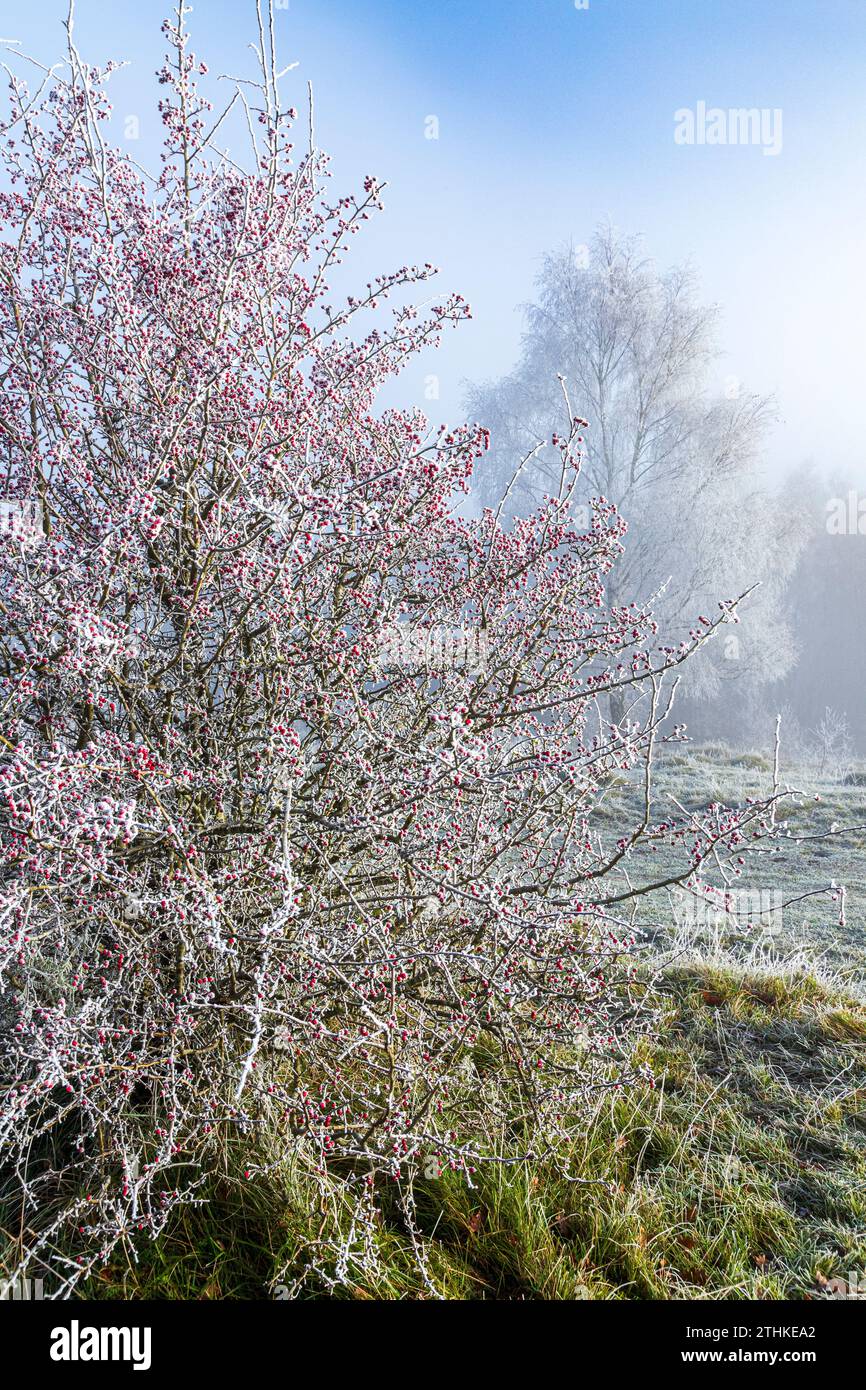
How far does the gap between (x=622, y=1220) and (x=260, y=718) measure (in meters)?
1.64

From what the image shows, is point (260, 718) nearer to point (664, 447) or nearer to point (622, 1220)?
point (622, 1220)

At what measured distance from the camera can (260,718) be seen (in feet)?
7.97

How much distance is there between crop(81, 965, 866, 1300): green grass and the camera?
72.7 inches

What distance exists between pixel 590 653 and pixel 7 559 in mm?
1592

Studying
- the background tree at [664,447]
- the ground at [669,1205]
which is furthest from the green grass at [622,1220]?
the background tree at [664,447]

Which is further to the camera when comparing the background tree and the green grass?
the background tree

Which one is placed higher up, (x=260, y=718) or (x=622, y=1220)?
(x=260, y=718)

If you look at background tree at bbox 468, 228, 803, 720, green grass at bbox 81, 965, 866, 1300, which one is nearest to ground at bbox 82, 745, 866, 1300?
green grass at bbox 81, 965, 866, 1300

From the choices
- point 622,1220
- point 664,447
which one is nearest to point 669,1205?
point 622,1220

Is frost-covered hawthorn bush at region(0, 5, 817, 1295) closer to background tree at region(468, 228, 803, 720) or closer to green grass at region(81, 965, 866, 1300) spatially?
green grass at region(81, 965, 866, 1300)

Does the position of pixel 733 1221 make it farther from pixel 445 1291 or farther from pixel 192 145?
pixel 192 145

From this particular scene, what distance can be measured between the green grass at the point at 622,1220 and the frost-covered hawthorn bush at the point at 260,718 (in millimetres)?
97

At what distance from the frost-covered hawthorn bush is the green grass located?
0.10 meters

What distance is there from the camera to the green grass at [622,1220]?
1.85m
